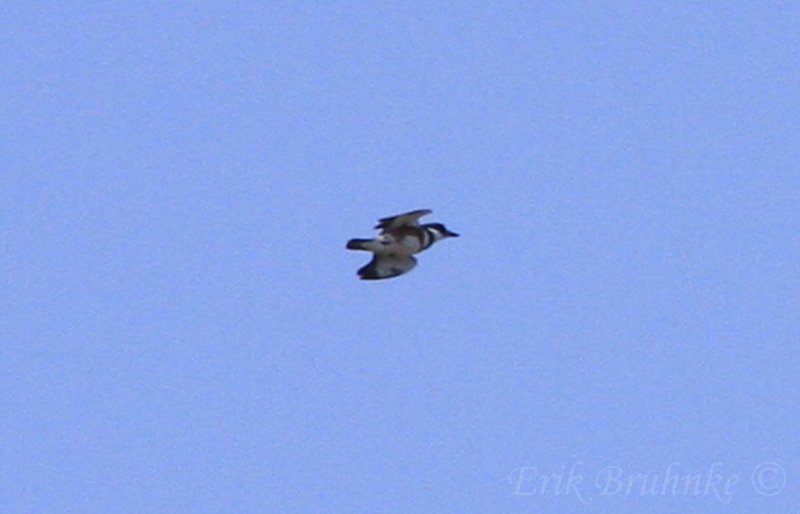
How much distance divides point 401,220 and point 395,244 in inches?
22.9

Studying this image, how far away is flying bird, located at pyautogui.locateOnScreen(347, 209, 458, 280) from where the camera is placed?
4203 centimetres

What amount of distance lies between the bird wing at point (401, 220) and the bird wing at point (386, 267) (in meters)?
0.60

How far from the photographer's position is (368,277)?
42.8 metres

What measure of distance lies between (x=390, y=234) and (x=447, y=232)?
5.18 feet

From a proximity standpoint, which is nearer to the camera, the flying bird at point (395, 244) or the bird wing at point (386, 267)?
the flying bird at point (395, 244)

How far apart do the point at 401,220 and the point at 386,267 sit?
3.57ft

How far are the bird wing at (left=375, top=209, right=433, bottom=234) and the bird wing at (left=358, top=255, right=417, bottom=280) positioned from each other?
1.95 feet

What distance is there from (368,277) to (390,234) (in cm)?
87

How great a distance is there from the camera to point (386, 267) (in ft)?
140

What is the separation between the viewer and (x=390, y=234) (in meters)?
42.2

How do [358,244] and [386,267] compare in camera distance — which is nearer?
[358,244]

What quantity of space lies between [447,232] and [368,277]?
1.39m

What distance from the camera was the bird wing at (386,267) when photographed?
42719 millimetres

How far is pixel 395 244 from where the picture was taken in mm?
42375
